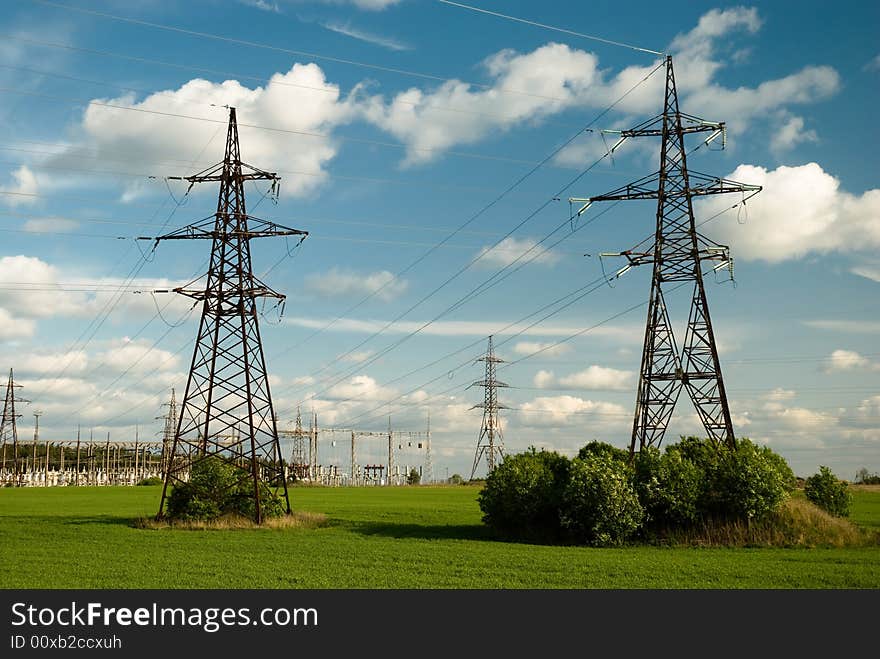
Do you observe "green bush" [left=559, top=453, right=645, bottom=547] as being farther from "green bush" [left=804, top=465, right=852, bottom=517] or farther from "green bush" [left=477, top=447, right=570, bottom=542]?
"green bush" [left=804, top=465, right=852, bottom=517]

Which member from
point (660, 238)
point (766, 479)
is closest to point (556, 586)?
point (766, 479)

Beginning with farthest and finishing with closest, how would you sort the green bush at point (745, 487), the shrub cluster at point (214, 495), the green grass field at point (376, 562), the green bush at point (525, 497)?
the shrub cluster at point (214, 495)
the green bush at point (525, 497)
the green bush at point (745, 487)
the green grass field at point (376, 562)

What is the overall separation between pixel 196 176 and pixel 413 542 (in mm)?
22945

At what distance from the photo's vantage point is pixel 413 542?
37.5 metres

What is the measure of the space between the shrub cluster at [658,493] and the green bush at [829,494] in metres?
4.11

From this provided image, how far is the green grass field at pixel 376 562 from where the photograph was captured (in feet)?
80.4

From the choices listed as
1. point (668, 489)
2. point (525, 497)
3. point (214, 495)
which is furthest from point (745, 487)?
point (214, 495)

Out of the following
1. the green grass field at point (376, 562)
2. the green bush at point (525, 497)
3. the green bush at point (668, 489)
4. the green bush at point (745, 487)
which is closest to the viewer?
the green grass field at point (376, 562)

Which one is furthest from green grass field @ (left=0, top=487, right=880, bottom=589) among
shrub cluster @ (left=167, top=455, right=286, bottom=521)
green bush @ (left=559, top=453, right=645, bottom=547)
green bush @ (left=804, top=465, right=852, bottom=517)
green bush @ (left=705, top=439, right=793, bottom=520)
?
green bush @ (left=804, top=465, right=852, bottom=517)

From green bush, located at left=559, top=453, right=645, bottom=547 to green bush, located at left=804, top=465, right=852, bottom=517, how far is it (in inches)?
454

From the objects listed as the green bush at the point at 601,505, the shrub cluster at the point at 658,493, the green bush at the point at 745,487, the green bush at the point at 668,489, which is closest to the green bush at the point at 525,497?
the shrub cluster at the point at 658,493

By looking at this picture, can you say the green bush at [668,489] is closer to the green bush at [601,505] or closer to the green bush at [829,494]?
the green bush at [601,505]

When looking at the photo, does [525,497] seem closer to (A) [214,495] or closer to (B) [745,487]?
(B) [745,487]
